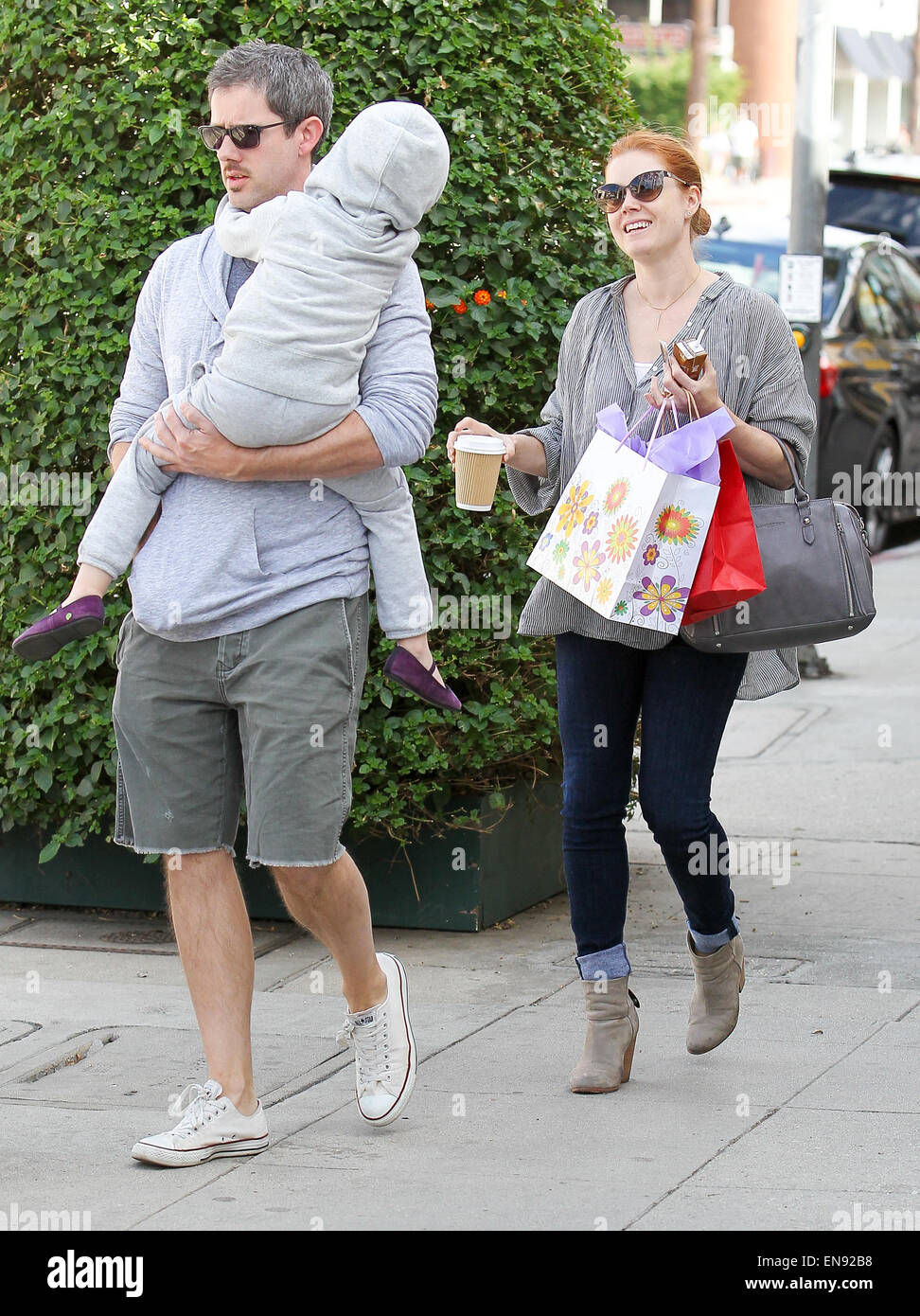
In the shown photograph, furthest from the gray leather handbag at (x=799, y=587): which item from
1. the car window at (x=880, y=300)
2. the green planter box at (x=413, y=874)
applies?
the car window at (x=880, y=300)

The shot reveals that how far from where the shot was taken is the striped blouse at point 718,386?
3875 mm

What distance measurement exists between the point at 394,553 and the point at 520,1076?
1197 mm

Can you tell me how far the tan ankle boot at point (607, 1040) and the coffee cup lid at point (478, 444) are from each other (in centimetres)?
115

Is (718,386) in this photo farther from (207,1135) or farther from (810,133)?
(810,133)

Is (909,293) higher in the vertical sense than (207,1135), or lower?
higher

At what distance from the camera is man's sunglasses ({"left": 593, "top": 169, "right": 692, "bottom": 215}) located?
3855 mm

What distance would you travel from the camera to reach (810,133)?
323 inches

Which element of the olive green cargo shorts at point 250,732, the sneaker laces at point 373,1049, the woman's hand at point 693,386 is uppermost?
the woman's hand at point 693,386

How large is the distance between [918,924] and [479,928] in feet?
3.95
